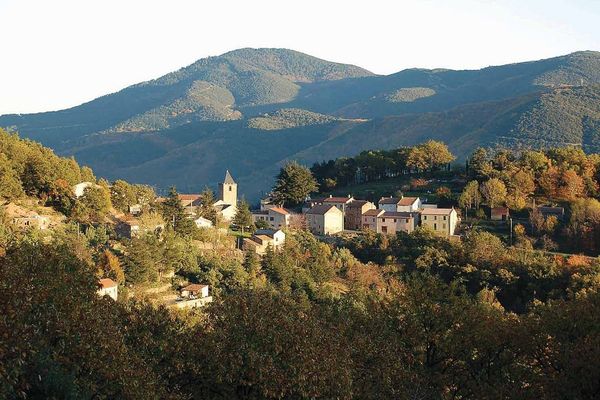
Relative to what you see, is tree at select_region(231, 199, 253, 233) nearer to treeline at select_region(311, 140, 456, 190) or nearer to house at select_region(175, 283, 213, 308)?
house at select_region(175, 283, 213, 308)

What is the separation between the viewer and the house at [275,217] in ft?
181

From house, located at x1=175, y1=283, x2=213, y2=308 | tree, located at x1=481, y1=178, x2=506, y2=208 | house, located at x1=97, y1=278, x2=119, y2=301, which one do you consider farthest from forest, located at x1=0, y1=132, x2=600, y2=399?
tree, located at x1=481, y1=178, x2=506, y2=208

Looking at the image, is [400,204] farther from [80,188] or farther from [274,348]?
[274,348]

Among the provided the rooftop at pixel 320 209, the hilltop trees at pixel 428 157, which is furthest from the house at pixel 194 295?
the hilltop trees at pixel 428 157

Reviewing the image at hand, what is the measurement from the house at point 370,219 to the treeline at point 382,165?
12.6m

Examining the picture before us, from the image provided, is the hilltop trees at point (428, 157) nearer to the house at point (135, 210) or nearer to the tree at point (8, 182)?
the house at point (135, 210)

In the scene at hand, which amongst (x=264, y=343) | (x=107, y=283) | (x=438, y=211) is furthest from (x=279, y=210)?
(x=264, y=343)

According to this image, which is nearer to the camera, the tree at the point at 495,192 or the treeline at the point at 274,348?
the treeline at the point at 274,348

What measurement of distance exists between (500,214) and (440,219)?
4890 millimetres

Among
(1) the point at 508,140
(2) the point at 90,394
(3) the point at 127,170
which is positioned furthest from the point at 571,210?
(3) the point at 127,170

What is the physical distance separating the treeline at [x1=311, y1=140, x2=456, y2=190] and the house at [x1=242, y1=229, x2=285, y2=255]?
20.5 meters

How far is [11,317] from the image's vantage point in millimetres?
11516

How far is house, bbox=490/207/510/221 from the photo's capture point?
53.3 m

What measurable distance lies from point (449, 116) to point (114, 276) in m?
149
